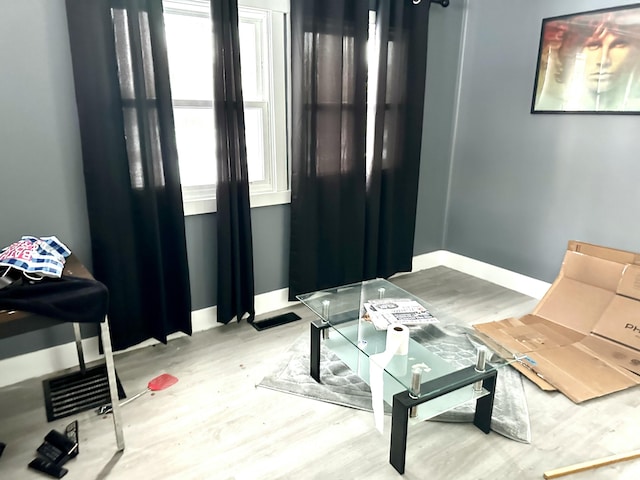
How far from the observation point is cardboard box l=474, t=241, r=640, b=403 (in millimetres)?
2115

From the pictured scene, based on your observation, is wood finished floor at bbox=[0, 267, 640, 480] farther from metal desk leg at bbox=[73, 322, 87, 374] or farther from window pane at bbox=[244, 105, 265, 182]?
window pane at bbox=[244, 105, 265, 182]

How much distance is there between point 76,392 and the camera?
6.77 ft

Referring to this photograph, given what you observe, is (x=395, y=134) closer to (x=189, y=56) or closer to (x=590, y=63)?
(x=590, y=63)

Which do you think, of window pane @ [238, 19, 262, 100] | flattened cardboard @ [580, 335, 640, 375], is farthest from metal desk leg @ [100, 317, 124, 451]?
flattened cardboard @ [580, 335, 640, 375]

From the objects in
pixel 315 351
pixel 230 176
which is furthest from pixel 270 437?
pixel 230 176

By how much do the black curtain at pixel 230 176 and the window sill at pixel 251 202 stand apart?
117mm

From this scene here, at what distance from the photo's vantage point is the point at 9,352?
6.96ft

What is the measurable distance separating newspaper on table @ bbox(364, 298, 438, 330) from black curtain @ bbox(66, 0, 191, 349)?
1086 millimetres

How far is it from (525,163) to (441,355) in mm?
1938

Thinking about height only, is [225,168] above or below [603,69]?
below

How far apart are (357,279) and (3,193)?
217 centimetres

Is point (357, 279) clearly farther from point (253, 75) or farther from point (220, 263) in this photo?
point (253, 75)

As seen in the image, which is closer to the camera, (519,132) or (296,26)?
(296,26)

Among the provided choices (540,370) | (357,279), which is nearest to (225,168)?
(357,279)
